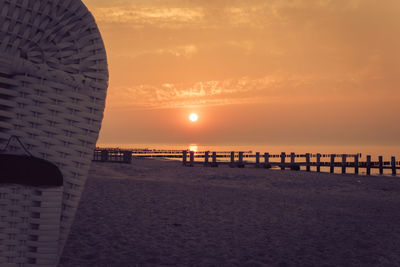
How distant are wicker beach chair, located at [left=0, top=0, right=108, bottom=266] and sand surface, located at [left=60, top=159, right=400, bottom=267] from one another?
342cm

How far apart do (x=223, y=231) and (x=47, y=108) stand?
19.7ft

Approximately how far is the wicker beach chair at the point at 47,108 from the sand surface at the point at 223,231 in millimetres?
3416

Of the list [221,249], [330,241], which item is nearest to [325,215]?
[330,241]

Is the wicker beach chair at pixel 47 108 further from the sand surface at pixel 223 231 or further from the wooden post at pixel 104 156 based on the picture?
the wooden post at pixel 104 156

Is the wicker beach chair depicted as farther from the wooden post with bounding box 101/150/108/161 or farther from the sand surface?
the wooden post with bounding box 101/150/108/161

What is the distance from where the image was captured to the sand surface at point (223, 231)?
595cm

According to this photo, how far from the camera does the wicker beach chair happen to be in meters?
2.14

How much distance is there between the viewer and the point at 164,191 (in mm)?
12875

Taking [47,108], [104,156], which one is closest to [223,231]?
[47,108]

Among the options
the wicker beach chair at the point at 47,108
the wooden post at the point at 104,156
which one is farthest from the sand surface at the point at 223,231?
the wooden post at the point at 104,156

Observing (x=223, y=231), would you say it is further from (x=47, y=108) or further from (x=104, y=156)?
(x=104, y=156)

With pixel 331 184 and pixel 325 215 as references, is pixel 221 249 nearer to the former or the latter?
pixel 325 215

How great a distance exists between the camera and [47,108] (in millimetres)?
2270

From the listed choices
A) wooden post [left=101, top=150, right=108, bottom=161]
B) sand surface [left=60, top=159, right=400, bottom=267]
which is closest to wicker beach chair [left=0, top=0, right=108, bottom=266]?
sand surface [left=60, top=159, right=400, bottom=267]
